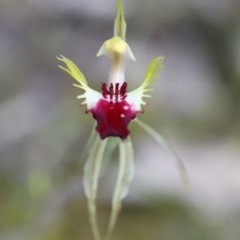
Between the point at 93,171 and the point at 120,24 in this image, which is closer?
the point at 120,24

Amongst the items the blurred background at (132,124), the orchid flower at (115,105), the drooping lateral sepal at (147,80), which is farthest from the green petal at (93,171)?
the blurred background at (132,124)

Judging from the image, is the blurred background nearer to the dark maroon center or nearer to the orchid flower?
the orchid flower

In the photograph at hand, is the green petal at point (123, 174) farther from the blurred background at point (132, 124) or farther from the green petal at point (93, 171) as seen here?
the blurred background at point (132, 124)

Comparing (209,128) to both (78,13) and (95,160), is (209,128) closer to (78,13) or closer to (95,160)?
(78,13)

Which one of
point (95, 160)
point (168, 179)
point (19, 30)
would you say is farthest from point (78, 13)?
point (95, 160)

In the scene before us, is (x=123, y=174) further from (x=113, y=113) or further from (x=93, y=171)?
(x=113, y=113)

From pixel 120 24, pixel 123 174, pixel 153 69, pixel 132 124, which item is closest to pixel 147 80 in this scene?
pixel 153 69

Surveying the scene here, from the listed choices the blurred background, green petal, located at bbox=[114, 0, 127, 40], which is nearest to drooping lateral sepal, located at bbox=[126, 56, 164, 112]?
green petal, located at bbox=[114, 0, 127, 40]

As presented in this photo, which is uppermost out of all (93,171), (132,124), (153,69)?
(132,124)
